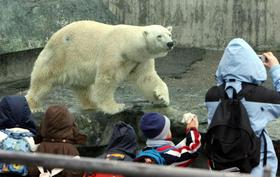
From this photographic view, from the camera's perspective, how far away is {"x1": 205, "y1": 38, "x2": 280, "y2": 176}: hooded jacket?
356cm

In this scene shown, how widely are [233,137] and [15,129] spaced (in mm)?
1307

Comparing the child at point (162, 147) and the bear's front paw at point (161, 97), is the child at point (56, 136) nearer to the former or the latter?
the child at point (162, 147)

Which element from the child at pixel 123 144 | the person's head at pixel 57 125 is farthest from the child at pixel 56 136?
the child at pixel 123 144

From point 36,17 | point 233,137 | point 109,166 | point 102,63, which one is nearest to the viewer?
point 109,166

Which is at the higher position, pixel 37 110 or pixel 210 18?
pixel 37 110

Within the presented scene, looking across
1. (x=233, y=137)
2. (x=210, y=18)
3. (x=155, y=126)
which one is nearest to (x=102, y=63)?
(x=155, y=126)

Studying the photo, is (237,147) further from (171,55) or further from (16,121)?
(171,55)

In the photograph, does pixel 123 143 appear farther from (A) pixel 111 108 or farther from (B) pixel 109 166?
(B) pixel 109 166

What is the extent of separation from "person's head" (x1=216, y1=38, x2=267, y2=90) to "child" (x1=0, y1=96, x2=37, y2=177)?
1236mm

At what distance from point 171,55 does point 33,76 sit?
13.8 ft

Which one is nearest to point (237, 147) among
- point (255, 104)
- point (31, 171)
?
point (255, 104)

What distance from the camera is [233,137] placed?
3.52 metres

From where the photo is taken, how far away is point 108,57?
5.24 meters

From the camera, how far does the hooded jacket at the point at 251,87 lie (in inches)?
140
